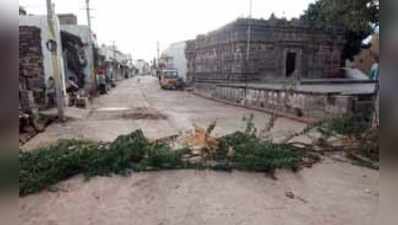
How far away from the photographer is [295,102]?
9.77 metres

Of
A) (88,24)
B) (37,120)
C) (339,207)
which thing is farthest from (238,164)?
(88,24)

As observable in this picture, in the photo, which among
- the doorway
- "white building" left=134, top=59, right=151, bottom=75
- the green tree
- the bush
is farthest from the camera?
"white building" left=134, top=59, right=151, bottom=75

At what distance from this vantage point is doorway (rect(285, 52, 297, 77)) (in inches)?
845

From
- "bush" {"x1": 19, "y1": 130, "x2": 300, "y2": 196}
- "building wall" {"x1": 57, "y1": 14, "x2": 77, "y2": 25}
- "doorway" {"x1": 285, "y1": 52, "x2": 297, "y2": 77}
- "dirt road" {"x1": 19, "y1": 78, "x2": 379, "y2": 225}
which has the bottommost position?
"dirt road" {"x1": 19, "y1": 78, "x2": 379, "y2": 225}

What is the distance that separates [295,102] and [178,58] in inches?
1154

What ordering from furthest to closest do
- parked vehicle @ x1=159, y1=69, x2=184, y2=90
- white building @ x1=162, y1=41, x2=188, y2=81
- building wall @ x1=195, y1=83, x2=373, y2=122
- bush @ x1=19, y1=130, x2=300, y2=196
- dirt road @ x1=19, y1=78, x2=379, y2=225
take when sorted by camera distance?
white building @ x1=162, y1=41, x2=188, y2=81, parked vehicle @ x1=159, y1=69, x2=184, y2=90, building wall @ x1=195, y1=83, x2=373, y2=122, bush @ x1=19, y1=130, x2=300, y2=196, dirt road @ x1=19, y1=78, x2=379, y2=225

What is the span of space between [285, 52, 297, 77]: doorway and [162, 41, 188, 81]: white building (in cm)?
1468

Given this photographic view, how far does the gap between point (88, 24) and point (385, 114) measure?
25.0m

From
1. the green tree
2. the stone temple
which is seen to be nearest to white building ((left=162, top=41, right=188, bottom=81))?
the stone temple

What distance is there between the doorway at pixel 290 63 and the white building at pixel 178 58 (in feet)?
48.1

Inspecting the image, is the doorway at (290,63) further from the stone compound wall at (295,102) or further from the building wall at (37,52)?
the building wall at (37,52)

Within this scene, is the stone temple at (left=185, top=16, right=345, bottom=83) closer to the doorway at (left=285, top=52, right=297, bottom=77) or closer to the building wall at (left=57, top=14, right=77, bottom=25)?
the doorway at (left=285, top=52, right=297, bottom=77)

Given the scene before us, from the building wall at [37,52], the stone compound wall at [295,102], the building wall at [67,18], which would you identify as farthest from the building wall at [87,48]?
the stone compound wall at [295,102]

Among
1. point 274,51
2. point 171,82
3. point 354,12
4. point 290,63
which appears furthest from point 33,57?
point 171,82
